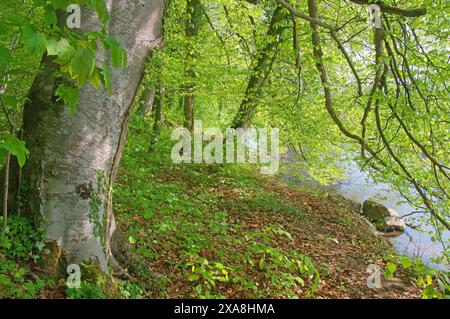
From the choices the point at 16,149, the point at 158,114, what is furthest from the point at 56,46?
the point at 158,114

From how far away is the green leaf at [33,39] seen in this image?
4.24 feet

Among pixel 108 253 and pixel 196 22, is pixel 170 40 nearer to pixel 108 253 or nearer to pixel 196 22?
pixel 196 22

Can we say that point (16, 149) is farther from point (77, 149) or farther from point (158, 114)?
point (158, 114)

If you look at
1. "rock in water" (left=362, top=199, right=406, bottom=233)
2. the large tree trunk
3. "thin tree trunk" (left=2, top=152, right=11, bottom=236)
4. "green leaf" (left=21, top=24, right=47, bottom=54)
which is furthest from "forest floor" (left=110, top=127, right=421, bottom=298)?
"rock in water" (left=362, top=199, right=406, bottom=233)

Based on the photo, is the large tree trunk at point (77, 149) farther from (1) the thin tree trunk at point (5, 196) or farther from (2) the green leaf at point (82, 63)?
(2) the green leaf at point (82, 63)

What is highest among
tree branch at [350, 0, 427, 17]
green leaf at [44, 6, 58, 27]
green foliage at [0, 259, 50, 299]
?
tree branch at [350, 0, 427, 17]

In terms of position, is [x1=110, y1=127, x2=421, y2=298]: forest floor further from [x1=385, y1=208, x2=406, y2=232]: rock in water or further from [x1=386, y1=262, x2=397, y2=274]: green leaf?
[x1=385, y1=208, x2=406, y2=232]: rock in water

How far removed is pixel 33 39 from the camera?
1.31m

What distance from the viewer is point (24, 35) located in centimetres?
130

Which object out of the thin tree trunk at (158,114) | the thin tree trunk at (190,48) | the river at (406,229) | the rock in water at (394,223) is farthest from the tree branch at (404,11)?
the rock in water at (394,223)

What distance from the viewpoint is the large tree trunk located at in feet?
9.25

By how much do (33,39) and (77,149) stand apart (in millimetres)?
1663

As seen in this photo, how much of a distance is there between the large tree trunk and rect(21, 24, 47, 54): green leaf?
4.86 feet
